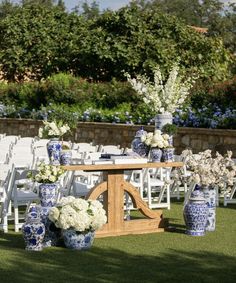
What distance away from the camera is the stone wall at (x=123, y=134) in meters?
15.9

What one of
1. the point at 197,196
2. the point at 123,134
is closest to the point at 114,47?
the point at 123,134

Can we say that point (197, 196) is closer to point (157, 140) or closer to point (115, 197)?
point (115, 197)

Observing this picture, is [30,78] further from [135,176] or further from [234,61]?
[135,176]

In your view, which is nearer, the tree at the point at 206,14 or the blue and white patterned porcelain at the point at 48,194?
the blue and white patterned porcelain at the point at 48,194

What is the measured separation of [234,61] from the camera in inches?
1080

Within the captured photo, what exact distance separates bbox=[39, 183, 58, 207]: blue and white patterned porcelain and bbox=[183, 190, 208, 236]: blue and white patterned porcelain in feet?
5.17

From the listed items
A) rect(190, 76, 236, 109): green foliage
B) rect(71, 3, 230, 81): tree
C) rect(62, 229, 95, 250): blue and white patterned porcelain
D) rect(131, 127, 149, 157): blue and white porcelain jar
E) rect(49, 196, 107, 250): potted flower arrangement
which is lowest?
rect(62, 229, 95, 250): blue and white patterned porcelain

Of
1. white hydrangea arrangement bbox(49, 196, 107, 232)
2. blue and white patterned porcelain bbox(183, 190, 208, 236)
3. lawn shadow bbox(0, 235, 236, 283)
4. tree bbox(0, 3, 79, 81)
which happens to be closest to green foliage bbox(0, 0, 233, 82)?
tree bbox(0, 3, 79, 81)

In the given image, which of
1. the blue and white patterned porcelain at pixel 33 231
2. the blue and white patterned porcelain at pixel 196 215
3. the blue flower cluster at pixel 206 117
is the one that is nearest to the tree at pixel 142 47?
the blue flower cluster at pixel 206 117

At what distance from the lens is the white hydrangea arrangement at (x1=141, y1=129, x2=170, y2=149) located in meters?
11.1

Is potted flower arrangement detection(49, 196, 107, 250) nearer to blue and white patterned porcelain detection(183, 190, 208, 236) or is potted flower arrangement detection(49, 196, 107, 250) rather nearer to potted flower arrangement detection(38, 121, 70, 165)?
blue and white patterned porcelain detection(183, 190, 208, 236)

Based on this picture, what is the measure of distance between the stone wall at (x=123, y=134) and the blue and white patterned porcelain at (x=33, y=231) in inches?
283

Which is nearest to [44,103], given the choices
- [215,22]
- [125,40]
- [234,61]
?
[125,40]

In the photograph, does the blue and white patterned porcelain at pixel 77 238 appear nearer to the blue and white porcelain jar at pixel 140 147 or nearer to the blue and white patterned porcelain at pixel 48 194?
the blue and white patterned porcelain at pixel 48 194
